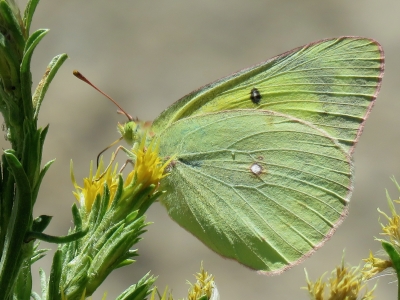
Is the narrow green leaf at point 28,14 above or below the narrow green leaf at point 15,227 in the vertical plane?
above

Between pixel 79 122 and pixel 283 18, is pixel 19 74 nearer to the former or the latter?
pixel 79 122

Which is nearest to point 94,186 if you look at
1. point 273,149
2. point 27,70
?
point 27,70

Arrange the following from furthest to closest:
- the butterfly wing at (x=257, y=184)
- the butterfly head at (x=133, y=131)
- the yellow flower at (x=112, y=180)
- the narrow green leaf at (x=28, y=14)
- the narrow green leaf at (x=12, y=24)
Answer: the butterfly wing at (x=257, y=184), the butterfly head at (x=133, y=131), the yellow flower at (x=112, y=180), the narrow green leaf at (x=28, y=14), the narrow green leaf at (x=12, y=24)

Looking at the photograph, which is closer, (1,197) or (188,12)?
(1,197)

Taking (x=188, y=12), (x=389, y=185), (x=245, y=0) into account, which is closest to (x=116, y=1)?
(x=188, y=12)

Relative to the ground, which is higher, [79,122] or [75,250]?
[75,250]

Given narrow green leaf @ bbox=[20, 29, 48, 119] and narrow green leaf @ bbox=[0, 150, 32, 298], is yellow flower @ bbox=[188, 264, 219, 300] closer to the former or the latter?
narrow green leaf @ bbox=[0, 150, 32, 298]

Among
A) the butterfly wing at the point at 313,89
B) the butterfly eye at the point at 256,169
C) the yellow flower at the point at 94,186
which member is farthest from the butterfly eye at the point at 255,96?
the yellow flower at the point at 94,186

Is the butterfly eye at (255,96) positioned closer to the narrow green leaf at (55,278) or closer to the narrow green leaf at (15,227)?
the narrow green leaf at (55,278)
